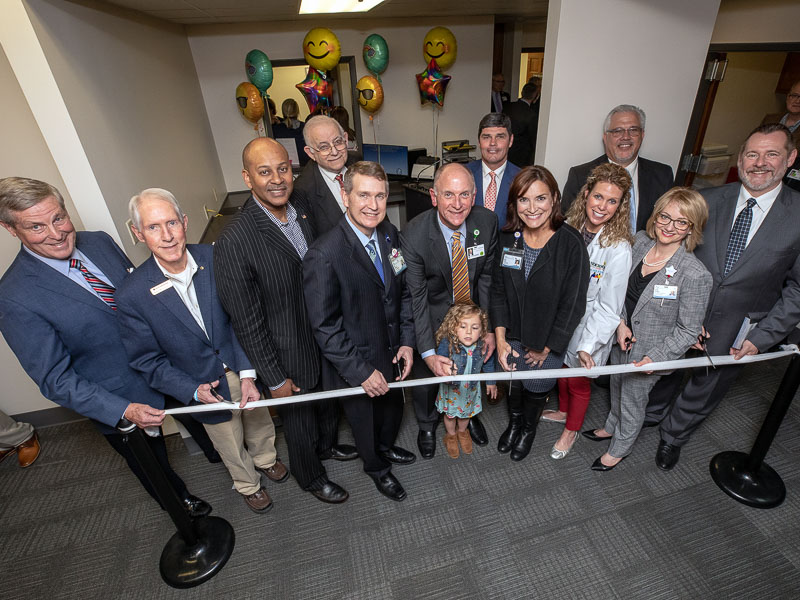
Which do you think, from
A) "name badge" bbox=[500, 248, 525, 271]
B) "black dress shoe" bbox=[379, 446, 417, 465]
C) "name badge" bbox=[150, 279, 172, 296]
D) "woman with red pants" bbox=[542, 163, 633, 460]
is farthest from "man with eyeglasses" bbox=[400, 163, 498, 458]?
"name badge" bbox=[150, 279, 172, 296]

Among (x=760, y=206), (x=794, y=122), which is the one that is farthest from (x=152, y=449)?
(x=794, y=122)

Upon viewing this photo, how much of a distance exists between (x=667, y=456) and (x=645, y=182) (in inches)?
70.2

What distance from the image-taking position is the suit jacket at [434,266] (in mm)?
2176

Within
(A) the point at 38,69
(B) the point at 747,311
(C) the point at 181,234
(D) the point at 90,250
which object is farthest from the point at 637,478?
(A) the point at 38,69

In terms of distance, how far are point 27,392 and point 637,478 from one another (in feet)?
13.9

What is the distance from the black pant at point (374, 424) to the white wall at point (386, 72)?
15.1ft

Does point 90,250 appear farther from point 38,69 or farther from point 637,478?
point 637,478

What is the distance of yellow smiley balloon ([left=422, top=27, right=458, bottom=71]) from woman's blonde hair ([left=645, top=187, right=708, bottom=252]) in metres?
4.23

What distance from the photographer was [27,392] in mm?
3031

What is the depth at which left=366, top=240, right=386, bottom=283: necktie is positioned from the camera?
78.4 inches

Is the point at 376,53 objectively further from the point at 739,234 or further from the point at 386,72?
the point at 739,234

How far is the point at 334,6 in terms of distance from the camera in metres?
4.07

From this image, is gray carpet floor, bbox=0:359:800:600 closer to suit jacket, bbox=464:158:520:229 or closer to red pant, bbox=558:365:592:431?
red pant, bbox=558:365:592:431

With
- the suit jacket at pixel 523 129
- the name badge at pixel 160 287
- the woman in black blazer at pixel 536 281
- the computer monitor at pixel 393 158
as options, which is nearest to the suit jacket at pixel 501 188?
the woman in black blazer at pixel 536 281
